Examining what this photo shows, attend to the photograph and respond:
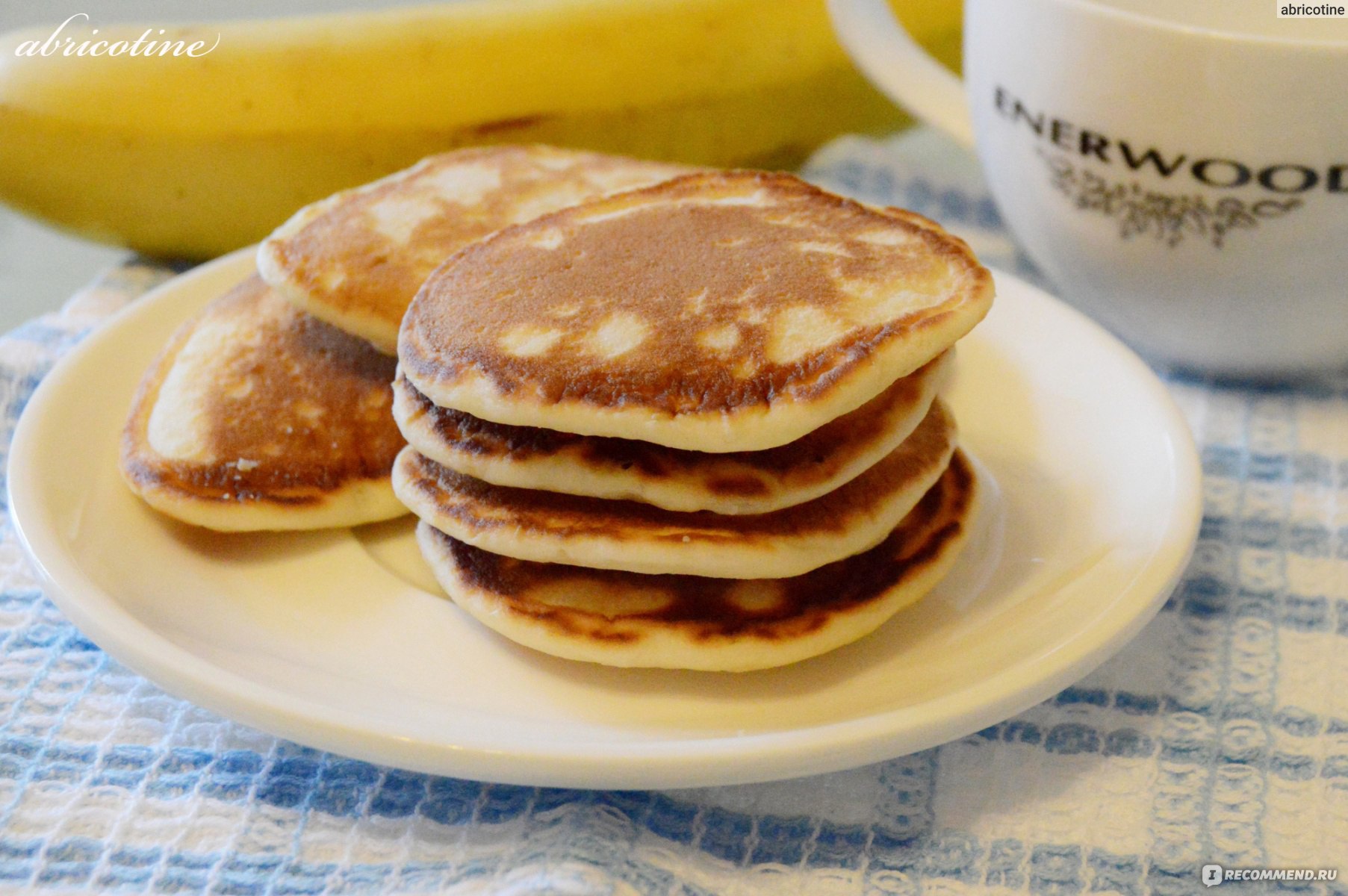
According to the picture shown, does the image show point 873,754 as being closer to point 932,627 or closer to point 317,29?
point 932,627

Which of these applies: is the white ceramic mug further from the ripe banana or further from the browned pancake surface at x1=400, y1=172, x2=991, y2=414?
the ripe banana

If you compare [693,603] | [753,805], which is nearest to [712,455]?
[693,603]

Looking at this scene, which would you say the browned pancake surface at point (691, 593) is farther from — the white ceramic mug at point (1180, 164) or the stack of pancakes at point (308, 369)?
the white ceramic mug at point (1180, 164)

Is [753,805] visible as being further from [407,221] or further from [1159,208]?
[1159,208]

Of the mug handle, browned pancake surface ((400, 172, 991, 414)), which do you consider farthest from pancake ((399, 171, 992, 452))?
the mug handle

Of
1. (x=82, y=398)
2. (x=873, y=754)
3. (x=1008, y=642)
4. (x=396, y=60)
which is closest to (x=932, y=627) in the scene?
(x=1008, y=642)

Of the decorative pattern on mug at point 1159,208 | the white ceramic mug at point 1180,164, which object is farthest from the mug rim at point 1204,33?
the decorative pattern on mug at point 1159,208
